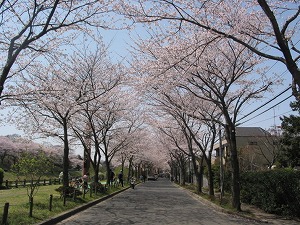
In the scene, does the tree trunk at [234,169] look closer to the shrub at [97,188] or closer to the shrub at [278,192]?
the shrub at [278,192]

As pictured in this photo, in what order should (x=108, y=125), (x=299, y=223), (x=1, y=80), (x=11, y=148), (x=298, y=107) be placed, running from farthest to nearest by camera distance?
(x=11, y=148) → (x=108, y=125) → (x=298, y=107) → (x=299, y=223) → (x=1, y=80)

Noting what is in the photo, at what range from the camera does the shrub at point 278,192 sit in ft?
40.1

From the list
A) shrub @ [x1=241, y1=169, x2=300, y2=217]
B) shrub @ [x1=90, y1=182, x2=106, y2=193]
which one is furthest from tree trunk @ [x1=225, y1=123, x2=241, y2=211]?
shrub @ [x1=90, y1=182, x2=106, y2=193]

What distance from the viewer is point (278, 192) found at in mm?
13055

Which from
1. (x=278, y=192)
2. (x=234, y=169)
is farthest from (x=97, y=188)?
(x=278, y=192)

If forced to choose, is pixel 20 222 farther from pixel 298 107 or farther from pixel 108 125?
pixel 298 107

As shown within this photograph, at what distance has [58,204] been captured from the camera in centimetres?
1362

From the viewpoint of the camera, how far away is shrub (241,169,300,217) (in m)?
12.2

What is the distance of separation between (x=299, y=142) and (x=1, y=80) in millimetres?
23317

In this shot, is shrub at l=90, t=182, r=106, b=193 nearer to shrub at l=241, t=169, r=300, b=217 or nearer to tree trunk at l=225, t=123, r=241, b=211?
tree trunk at l=225, t=123, r=241, b=211

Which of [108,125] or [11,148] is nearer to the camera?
[108,125]

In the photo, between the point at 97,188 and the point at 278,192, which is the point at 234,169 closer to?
the point at 278,192

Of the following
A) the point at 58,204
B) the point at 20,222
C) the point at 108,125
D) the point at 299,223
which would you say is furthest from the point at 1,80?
the point at 108,125

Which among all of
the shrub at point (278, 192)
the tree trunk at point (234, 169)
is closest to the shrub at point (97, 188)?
the tree trunk at point (234, 169)
